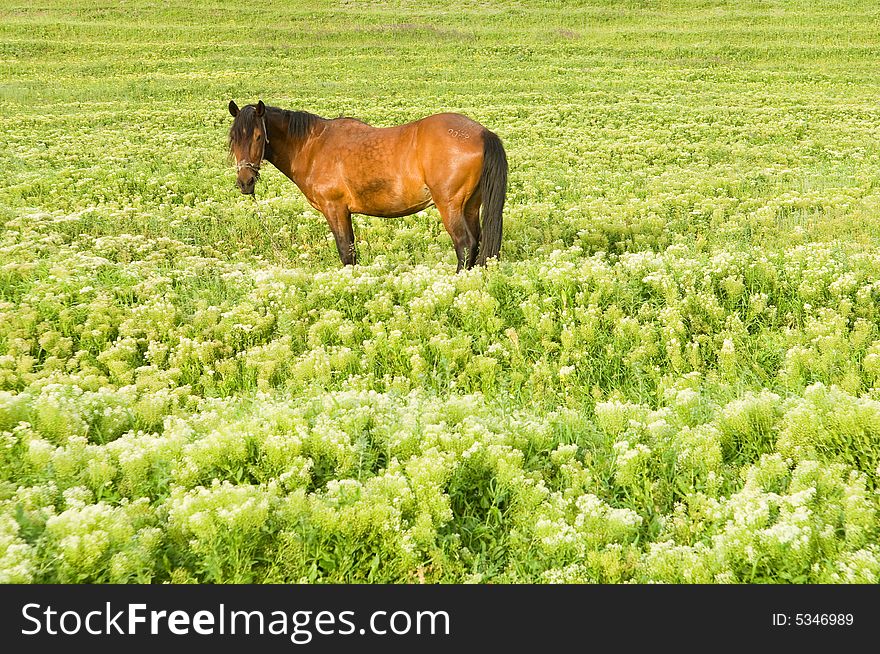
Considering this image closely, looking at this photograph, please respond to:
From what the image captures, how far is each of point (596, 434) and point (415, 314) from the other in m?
3.11

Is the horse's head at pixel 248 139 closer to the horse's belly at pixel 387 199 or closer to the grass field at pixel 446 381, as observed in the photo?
the grass field at pixel 446 381

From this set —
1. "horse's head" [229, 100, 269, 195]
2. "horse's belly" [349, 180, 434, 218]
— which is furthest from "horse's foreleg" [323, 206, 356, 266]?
"horse's head" [229, 100, 269, 195]

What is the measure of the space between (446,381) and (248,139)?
228 inches

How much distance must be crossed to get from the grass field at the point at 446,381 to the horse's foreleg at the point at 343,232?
49cm

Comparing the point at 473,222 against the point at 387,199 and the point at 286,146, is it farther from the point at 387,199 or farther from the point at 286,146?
the point at 286,146

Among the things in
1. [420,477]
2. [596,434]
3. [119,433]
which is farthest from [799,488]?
[119,433]

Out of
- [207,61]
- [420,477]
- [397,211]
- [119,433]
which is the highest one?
[207,61]

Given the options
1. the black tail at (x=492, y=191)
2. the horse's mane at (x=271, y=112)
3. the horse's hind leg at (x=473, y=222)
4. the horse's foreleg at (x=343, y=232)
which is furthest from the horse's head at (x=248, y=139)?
the black tail at (x=492, y=191)

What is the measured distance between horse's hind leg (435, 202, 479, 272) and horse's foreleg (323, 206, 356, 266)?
163cm

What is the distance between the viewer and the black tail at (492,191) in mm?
9922

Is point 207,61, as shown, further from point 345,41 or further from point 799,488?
point 799,488

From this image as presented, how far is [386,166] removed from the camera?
10.5 meters

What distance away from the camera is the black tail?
9922mm

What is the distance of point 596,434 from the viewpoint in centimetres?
568
